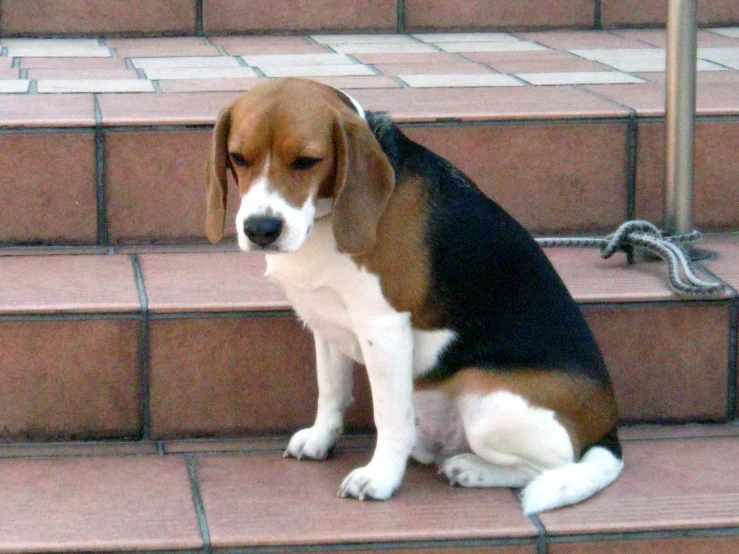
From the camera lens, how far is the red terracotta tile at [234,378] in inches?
115

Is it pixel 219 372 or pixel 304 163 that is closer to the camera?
pixel 304 163

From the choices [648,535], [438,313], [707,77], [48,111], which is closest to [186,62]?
[48,111]

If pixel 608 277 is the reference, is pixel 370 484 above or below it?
below

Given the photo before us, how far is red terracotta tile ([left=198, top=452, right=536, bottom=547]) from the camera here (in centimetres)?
246

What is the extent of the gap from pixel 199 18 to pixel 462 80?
160 cm

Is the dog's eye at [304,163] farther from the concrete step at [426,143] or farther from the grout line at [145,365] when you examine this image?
the concrete step at [426,143]

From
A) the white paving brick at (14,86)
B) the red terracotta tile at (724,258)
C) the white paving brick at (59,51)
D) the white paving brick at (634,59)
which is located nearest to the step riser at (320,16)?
the white paving brick at (59,51)

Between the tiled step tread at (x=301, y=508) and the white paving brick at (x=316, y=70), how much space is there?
1.89 meters

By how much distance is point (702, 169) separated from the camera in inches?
141

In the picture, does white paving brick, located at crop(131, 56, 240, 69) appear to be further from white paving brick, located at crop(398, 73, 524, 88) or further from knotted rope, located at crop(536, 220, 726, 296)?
knotted rope, located at crop(536, 220, 726, 296)

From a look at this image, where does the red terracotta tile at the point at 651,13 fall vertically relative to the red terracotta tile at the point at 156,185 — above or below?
above

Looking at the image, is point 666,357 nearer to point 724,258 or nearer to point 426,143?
point 724,258

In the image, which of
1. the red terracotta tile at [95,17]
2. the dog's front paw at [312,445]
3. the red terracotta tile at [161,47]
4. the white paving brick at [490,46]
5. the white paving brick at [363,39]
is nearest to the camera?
the dog's front paw at [312,445]

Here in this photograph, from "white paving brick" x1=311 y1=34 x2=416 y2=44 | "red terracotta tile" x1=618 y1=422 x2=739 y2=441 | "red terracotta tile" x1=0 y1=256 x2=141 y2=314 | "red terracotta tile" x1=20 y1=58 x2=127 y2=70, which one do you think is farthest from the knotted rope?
"white paving brick" x1=311 y1=34 x2=416 y2=44
